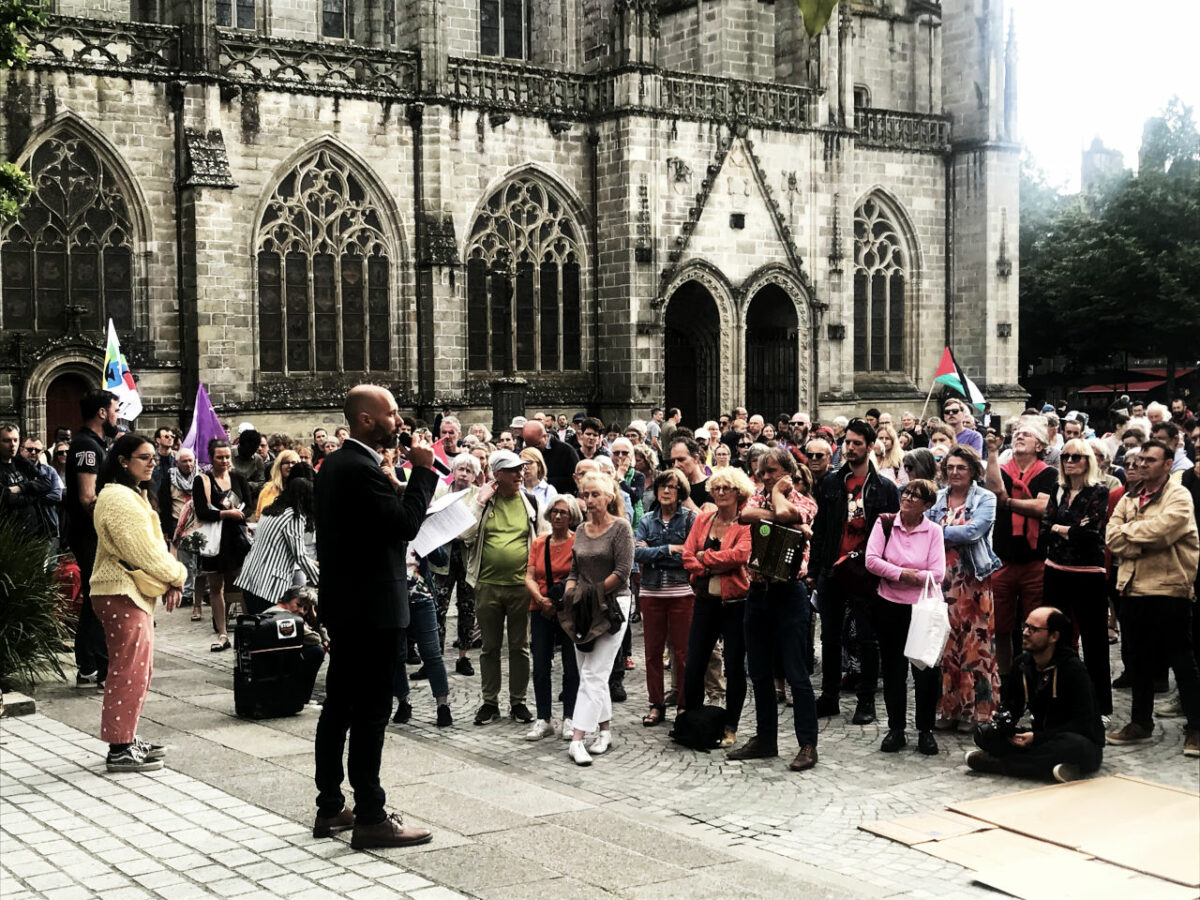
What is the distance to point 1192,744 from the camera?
924 cm

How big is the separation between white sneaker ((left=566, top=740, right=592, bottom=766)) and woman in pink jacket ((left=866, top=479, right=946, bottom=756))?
2022mm

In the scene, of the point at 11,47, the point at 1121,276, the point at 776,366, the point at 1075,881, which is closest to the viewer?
the point at 1075,881

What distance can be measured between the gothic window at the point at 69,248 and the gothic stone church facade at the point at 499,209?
5 centimetres

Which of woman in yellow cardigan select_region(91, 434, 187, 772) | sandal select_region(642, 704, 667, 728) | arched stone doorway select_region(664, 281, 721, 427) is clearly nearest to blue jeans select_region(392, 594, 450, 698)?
sandal select_region(642, 704, 667, 728)

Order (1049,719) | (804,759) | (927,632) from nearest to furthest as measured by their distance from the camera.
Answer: (1049,719), (804,759), (927,632)

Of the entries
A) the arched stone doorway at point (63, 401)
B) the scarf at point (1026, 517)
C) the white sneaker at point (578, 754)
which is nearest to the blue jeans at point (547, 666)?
the white sneaker at point (578, 754)

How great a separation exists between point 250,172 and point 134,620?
62.3ft

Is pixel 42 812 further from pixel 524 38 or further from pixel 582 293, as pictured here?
pixel 524 38

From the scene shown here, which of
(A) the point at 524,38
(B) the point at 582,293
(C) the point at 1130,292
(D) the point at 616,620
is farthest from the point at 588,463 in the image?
(C) the point at 1130,292

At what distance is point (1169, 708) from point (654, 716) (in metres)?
4.00

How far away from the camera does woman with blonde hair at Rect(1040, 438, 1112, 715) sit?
32.0 ft

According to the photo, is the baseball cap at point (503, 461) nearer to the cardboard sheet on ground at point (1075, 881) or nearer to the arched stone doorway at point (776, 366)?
the cardboard sheet on ground at point (1075, 881)

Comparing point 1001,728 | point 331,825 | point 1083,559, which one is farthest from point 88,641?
point 1083,559

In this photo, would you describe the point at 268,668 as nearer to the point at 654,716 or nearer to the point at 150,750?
the point at 150,750
